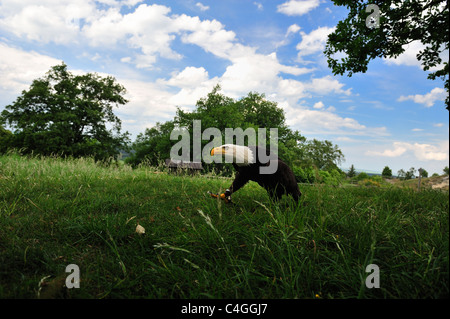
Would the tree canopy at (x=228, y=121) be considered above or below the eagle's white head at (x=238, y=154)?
above

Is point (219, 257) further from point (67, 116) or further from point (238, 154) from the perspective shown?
point (67, 116)

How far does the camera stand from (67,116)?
24016mm

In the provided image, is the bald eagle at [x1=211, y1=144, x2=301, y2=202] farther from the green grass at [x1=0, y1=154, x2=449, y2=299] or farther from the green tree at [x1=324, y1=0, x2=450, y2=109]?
the green tree at [x1=324, y1=0, x2=450, y2=109]

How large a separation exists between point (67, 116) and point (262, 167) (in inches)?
1094

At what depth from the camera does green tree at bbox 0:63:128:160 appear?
76.5 ft

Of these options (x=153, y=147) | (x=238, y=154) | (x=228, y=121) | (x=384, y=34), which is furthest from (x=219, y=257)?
(x=153, y=147)

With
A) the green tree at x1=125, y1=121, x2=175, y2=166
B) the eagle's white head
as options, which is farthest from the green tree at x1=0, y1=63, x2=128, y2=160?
the eagle's white head

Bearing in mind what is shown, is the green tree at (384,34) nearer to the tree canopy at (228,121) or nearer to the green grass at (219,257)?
the green grass at (219,257)

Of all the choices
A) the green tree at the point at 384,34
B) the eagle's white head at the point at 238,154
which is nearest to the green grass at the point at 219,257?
the eagle's white head at the point at 238,154

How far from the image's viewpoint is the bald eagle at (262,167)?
12.2 ft

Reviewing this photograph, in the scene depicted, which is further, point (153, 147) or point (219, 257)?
point (153, 147)

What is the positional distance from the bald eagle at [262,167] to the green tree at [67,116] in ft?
71.9
